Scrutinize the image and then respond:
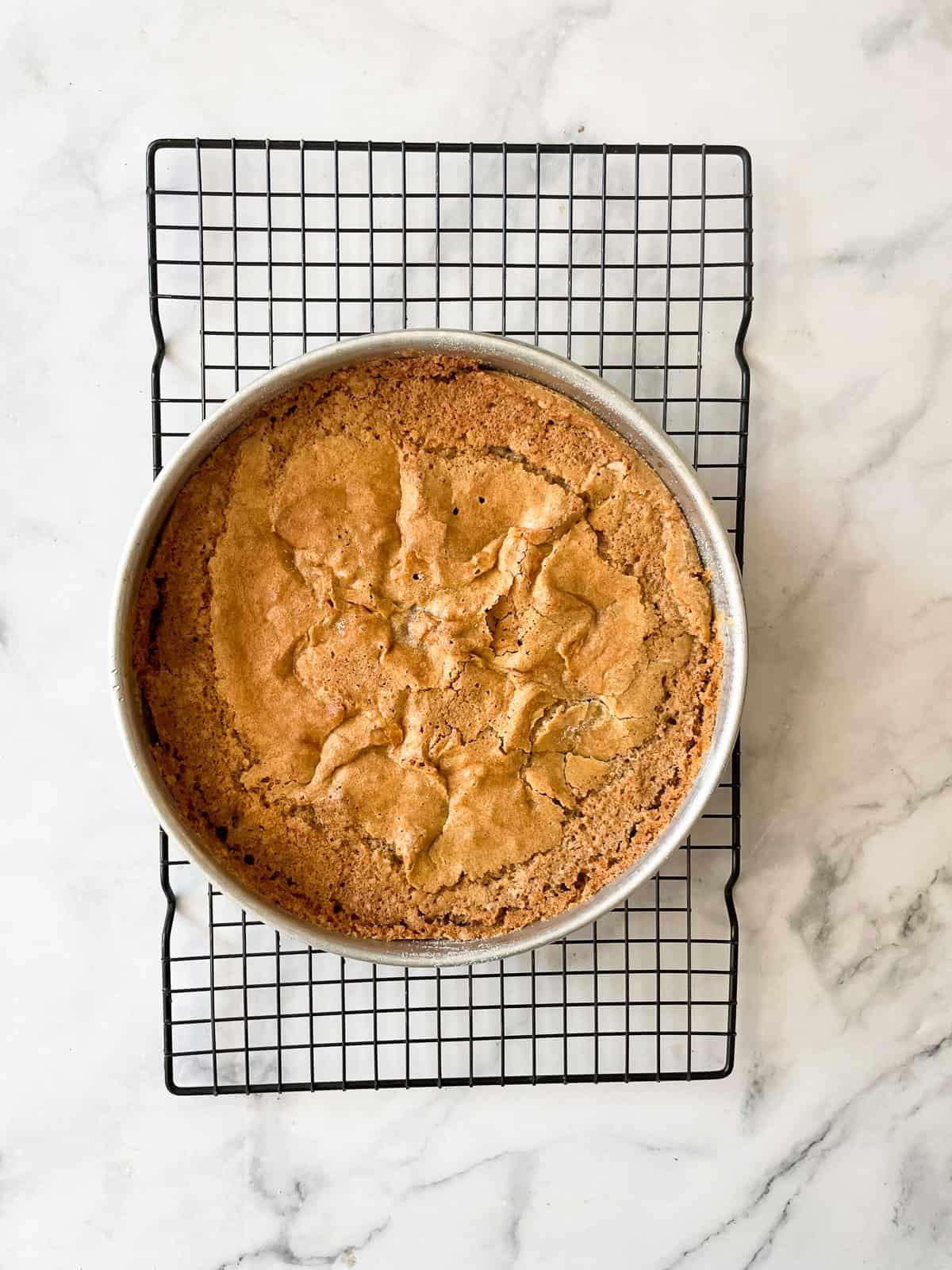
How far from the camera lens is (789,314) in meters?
1.40

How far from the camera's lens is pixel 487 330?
4.50 ft

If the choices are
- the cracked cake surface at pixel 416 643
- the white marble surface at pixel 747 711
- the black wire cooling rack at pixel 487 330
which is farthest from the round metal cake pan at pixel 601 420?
the white marble surface at pixel 747 711

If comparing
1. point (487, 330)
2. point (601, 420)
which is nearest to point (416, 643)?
point (601, 420)

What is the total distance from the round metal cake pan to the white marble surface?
0.28 meters

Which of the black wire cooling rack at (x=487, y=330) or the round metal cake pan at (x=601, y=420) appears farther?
the black wire cooling rack at (x=487, y=330)

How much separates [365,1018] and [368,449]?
731 millimetres

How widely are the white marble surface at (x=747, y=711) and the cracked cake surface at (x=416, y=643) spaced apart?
0.92 ft

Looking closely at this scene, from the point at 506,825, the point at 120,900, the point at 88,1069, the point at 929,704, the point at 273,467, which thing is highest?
the point at 273,467

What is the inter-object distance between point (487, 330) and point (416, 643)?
0.46 metres

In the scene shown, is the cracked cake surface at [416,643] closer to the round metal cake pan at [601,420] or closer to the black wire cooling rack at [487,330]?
the round metal cake pan at [601,420]

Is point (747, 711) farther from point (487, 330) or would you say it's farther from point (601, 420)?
point (487, 330)

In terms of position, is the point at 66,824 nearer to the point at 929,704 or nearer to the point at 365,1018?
the point at 365,1018

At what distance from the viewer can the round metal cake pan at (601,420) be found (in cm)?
107

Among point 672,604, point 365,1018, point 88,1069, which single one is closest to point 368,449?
point 672,604
